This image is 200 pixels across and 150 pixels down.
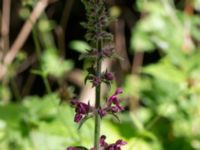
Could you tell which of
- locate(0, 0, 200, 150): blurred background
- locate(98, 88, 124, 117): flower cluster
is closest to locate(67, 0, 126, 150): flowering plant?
locate(98, 88, 124, 117): flower cluster

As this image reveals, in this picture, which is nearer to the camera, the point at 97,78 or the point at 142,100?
the point at 97,78

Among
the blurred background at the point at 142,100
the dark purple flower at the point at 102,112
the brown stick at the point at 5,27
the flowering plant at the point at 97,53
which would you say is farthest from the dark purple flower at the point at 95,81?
the brown stick at the point at 5,27

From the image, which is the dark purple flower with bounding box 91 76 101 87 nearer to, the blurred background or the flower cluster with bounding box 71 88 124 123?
the flower cluster with bounding box 71 88 124 123

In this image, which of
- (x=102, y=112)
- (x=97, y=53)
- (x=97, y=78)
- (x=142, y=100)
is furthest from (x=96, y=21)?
(x=142, y=100)

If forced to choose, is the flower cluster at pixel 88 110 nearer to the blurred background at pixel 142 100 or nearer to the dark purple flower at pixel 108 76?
the dark purple flower at pixel 108 76

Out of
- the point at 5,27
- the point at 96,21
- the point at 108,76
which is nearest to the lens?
the point at 96,21

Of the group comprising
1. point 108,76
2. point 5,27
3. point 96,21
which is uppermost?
point 5,27

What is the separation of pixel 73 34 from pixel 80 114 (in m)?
5.89

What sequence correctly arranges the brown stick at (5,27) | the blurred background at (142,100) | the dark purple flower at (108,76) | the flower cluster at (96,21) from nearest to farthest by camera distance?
1. the flower cluster at (96,21)
2. the dark purple flower at (108,76)
3. the blurred background at (142,100)
4. the brown stick at (5,27)

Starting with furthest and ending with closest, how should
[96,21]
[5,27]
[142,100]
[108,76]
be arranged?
[5,27], [142,100], [108,76], [96,21]

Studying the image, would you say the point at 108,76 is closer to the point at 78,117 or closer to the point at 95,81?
the point at 95,81

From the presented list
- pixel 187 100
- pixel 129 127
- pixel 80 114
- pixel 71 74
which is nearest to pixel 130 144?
pixel 129 127

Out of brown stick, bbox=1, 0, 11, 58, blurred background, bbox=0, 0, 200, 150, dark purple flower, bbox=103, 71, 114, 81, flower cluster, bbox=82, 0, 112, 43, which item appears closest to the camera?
flower cluster, bbox=82, 0, 112, 43

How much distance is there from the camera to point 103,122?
15.6ft
